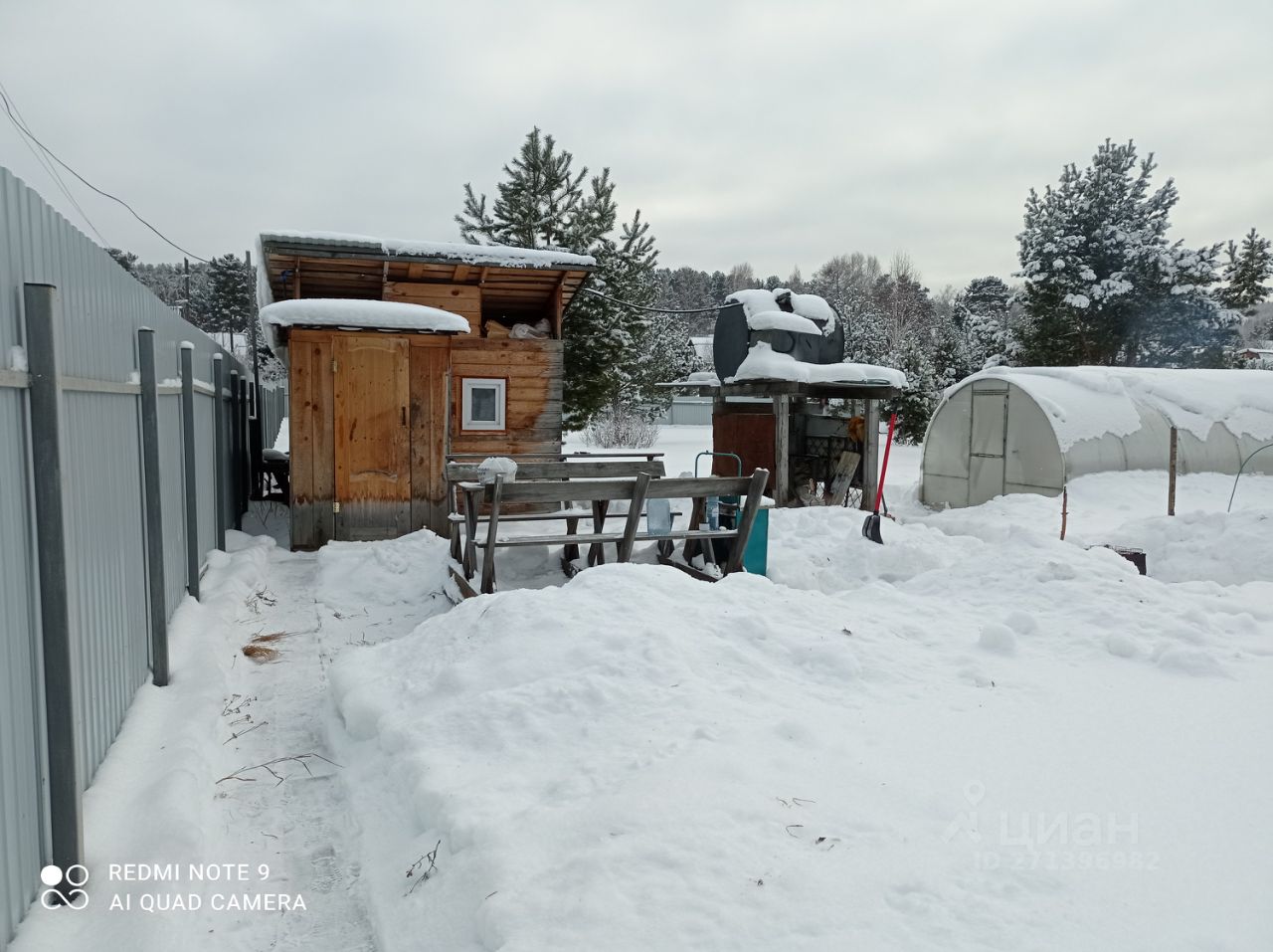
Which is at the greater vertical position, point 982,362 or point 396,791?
point 982,362

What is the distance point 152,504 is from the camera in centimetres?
462

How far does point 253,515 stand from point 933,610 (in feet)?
33.6

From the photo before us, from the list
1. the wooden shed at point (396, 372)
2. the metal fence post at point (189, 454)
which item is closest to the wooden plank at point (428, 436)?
the wooden shed at point (396, 372)

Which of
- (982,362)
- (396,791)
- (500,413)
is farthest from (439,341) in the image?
(982,362)

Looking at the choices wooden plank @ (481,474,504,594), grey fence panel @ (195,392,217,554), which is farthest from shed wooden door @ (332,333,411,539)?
wooden plank @ (481,474,504,594)

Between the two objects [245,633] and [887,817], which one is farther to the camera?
[245,633]

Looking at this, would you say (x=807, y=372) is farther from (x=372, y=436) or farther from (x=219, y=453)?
(x=219, y=453)

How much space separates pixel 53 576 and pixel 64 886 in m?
0.99

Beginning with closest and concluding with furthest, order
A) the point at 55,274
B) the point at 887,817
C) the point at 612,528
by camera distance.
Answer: the point at 887,817 < the point at 55,274 < the point at 612,528

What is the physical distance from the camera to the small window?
11484 mm

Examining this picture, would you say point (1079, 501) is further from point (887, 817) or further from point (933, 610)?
point (887, 817)

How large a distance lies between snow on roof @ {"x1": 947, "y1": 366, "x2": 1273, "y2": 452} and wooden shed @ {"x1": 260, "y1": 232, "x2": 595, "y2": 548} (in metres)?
8.89

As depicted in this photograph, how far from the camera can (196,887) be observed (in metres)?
2.92

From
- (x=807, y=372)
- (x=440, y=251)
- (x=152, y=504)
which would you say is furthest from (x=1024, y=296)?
(x=152, y=504)
